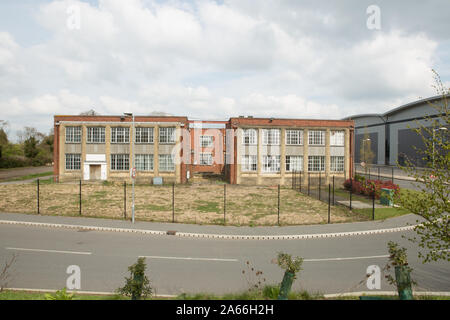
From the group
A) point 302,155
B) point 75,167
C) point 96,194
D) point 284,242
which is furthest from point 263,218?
point 75,167

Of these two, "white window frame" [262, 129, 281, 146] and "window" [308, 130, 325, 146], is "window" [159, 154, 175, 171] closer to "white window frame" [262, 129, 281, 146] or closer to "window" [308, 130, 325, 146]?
"white window frame" [262, 129, 281, 146]

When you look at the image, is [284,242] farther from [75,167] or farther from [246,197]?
[75,167]

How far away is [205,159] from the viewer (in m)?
52.4

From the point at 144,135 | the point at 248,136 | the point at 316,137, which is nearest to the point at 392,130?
the point at 316,137

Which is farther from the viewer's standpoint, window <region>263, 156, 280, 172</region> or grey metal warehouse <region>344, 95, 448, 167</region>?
grey metal warehouse <region>344, 95, 448, 167</region>

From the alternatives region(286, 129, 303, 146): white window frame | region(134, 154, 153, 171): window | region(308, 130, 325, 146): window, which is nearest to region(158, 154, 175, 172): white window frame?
region(134, 154, 153, 171): window

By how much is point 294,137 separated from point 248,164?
25.4ft

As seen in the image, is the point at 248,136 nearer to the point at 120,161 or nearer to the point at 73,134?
the point at 120,161

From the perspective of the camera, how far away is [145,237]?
1365cm

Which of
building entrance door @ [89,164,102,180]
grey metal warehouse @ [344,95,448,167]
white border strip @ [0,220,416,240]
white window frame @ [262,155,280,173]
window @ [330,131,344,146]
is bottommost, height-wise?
white border strip @ [0,220,416,240]

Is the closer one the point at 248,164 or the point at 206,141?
the point at 248,164

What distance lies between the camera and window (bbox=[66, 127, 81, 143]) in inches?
1501

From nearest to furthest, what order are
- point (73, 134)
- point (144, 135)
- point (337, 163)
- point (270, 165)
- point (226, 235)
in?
1. point (226, 235)
2. point (270, 165)
3. point (73, 134)
4. point (144, 135)
5. point (337, 163)
